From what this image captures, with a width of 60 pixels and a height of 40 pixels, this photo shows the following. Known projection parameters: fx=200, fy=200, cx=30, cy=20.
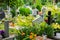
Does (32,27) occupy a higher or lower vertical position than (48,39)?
higher

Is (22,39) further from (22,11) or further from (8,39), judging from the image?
(22,11)

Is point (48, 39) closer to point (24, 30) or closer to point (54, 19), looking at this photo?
point (24, 30)

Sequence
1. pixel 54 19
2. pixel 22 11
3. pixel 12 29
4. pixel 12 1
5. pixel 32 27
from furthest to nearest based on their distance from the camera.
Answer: pixel 12 1, pixel 22 11, pixel 54 19, pixel 12 29, pixel 32 27

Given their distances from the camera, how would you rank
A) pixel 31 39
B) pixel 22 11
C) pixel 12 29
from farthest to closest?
pixel 22 11 → pixel 12 29 → pixel 31 39

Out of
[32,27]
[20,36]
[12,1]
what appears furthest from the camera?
[12,1]

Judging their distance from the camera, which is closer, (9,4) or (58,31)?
(58,31)

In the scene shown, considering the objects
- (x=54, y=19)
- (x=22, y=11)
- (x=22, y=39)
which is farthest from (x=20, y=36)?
(x=22, y=11)

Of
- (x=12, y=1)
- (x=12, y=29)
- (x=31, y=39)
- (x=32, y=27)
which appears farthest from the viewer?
(x=12, y=1)

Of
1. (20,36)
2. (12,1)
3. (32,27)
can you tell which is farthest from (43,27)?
(12,1)

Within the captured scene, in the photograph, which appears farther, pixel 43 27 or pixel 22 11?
pixel 22 11
